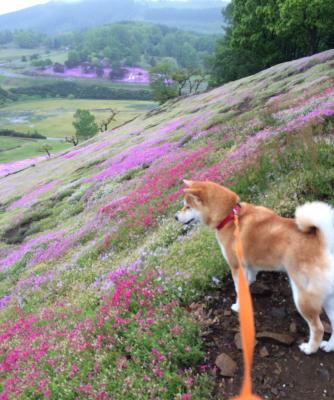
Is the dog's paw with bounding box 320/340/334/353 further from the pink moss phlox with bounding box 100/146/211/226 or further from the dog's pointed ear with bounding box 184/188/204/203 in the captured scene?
the pink moss phlox with bounding box 100/146/211/226

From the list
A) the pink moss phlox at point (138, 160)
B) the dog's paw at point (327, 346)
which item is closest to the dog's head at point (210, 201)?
the dog's paw at point (327, 346)

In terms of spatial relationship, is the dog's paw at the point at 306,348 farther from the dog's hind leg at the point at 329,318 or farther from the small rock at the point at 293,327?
the small rock at the point at 293,327

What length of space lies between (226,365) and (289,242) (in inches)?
Result: 90.0

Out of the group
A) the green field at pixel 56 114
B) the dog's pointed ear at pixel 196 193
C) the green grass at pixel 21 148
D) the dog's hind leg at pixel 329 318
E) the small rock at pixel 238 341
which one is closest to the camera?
the dog's hind leg at pixel 329 318

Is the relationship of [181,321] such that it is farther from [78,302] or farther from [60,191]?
[60,191]

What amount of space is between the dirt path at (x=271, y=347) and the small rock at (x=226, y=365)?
0.06 metres

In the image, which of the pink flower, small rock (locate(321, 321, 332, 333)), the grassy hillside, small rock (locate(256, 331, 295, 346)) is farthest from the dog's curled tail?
the pink flower

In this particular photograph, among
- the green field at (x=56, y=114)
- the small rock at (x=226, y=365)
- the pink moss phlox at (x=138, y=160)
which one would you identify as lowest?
the green field at (x=56, y=114)

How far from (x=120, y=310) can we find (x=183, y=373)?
7.55 feet

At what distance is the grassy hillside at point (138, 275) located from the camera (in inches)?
267

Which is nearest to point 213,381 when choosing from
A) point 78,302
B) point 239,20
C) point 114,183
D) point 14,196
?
point 78,302

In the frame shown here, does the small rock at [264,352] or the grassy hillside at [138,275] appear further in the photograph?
the grassy hillside at [138,275]

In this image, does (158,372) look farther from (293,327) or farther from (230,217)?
(230,217)

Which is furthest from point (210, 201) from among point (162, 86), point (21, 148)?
point (21, 148)
